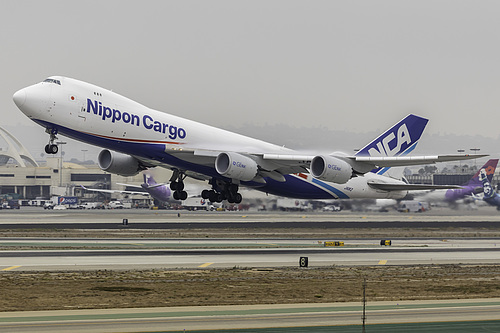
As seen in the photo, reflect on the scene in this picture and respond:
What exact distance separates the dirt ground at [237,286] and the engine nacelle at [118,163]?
19.2 metres

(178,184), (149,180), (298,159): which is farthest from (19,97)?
(149,180)

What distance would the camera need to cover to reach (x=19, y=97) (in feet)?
133

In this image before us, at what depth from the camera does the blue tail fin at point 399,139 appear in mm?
54625

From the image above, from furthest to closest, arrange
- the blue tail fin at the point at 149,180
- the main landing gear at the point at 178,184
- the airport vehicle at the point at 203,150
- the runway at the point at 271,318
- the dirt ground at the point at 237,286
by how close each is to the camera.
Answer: the blue tail fin at the point at 149,180
the main landing gear at the point at 178,184
the airport vehicle at the point at 203,150
the dirt ground at the point at 237,286
the runway at the point at 271,318

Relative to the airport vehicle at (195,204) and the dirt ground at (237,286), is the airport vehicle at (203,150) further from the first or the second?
the airport vehicle at (195,204)

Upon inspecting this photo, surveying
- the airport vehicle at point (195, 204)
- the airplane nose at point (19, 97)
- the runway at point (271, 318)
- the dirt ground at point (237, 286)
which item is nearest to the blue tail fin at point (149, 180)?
the airport vehicle at point (195, 204)

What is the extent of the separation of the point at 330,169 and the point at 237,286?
18182 mm

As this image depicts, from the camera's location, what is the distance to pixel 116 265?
34562 millimetres

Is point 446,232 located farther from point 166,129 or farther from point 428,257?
point 166,129

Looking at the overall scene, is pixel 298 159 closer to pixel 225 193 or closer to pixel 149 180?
pixel 225 193

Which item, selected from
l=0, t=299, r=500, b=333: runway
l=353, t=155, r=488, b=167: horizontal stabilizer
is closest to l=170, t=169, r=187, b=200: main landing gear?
l=353, t=155, r=488, b=167: horizontal stabilizer

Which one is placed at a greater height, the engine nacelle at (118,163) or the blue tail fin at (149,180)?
the engine nacelle at (118,163)

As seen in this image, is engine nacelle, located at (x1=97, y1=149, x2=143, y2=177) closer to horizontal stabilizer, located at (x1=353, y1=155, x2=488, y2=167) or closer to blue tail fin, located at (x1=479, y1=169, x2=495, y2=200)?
horizontal stabilizer, located at (x1=353, y1=155, x2=488, y2=167)

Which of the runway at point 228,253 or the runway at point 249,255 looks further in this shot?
the runway at point 228,253
